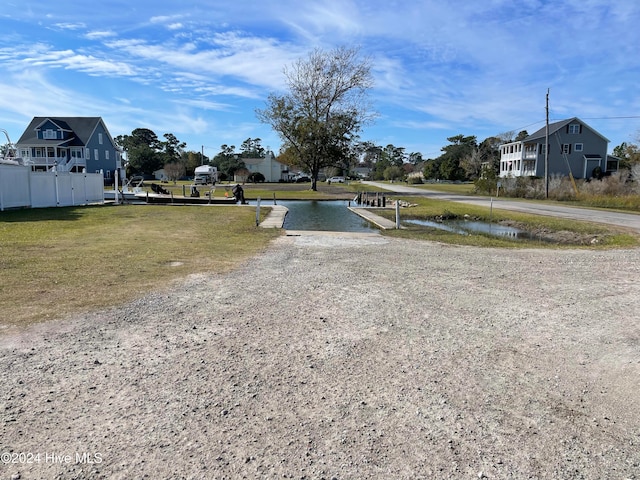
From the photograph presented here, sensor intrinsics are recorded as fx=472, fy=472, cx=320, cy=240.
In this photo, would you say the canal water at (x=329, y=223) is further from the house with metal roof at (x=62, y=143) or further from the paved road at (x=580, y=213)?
the house with metal roof at (x=62, y=143)

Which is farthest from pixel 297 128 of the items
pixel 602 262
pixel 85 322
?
pixel 85 322

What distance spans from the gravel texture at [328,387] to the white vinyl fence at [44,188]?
1860 cm

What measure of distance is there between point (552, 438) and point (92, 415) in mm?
3060

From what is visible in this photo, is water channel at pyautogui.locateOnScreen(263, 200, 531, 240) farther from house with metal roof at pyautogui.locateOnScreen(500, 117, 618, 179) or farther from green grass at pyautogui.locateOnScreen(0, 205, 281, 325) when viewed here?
house with metal roof at pyautogui.locateOnScreen(500, 117, 618, 179)

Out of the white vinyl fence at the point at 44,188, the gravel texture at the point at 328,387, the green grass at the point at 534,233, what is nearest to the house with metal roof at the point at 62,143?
the white vinyl fence at the point at 44,188

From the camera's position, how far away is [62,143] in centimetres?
5597

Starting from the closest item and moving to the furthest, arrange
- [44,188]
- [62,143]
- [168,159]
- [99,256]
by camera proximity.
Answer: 1. [99,256]
2. [44,188]
3. [62,143]
4. [168,159]

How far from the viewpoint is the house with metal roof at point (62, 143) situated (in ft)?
184

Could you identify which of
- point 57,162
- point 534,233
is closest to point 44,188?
point 534,233

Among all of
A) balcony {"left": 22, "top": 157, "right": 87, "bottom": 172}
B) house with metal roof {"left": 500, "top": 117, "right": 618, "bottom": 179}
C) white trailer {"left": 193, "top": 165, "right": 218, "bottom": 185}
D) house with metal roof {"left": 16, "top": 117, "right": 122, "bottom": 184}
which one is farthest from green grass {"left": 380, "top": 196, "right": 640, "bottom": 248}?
house with metal roof {"left": 16, "top": 117, "right": 122, "bottom": 184}

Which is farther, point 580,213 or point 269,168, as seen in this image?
point 269,168

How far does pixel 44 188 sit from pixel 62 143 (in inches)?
1507

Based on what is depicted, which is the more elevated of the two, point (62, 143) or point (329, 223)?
point (62, 143)

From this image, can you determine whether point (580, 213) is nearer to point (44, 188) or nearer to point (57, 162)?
point (44, 188)
